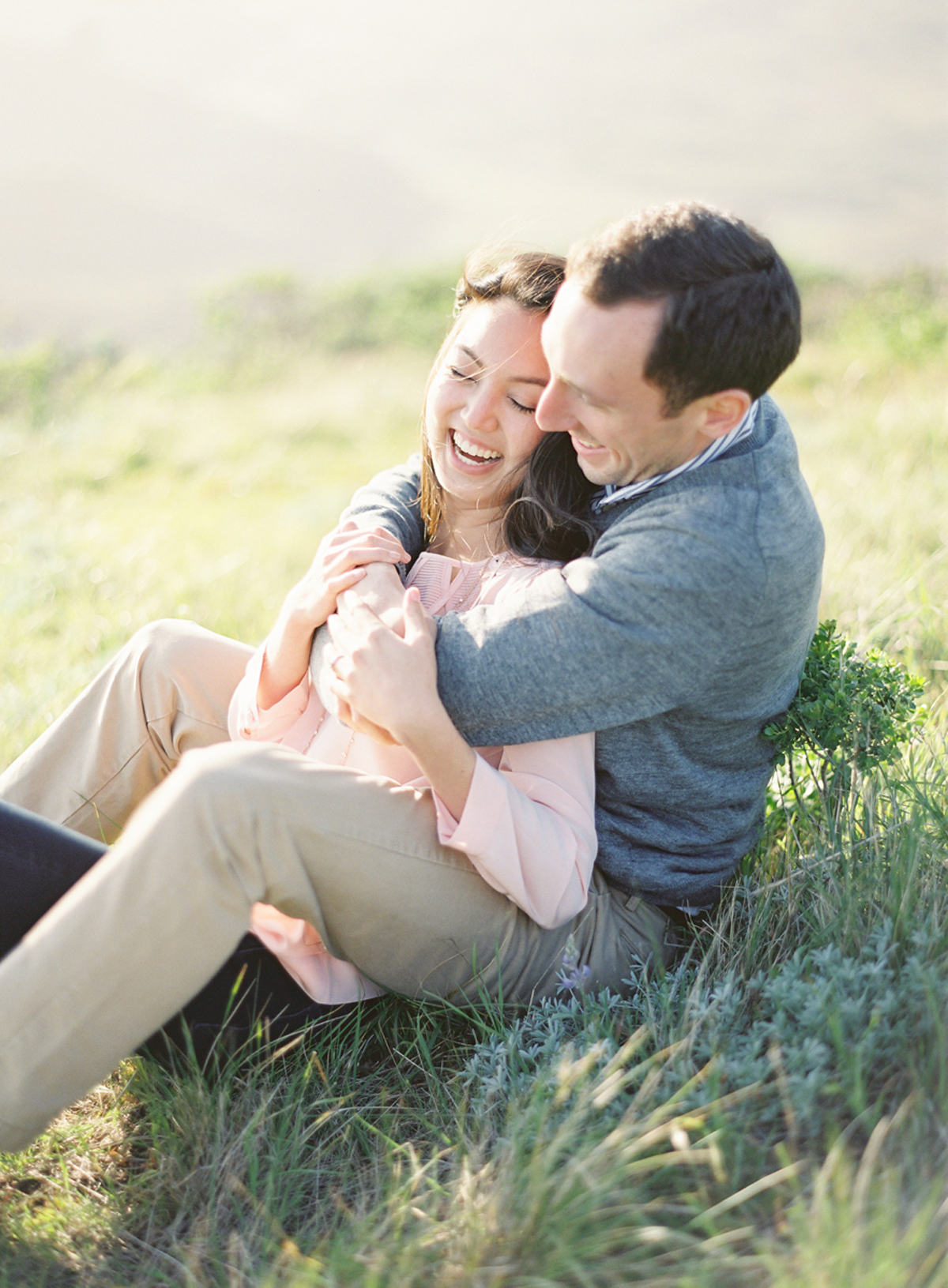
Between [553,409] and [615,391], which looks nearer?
[615,391]

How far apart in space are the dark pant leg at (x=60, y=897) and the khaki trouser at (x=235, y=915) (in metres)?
0.19

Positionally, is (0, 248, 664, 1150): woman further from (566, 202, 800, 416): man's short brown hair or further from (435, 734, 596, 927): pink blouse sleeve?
(566, 202, 800, 416): man's short brown hair

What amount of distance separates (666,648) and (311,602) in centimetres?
79

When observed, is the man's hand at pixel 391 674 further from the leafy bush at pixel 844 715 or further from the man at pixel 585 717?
the leafy bush at pixel 844 715

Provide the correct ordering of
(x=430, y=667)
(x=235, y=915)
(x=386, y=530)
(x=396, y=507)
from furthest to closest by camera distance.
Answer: (x=396, y=507) → (x=386, y=530) → (x=430, y=667) → (x=235, y=915)

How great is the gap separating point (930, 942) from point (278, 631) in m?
1.43

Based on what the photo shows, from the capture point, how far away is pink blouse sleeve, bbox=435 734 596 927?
181cm

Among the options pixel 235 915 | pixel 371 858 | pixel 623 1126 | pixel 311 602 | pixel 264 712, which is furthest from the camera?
pixel 264 712

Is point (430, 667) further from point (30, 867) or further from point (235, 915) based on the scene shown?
point (30, 867)

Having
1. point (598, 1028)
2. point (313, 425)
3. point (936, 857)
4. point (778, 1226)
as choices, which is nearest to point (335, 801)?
point (598, 1028)

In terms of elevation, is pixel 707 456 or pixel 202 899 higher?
pixel 707 456

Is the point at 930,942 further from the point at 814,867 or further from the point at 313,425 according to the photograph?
the point at 313,425

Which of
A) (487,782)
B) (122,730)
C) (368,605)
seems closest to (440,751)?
(487,782)

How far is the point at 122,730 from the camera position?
96.7 inches
